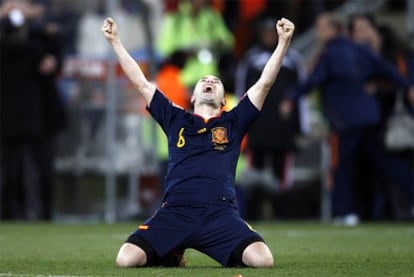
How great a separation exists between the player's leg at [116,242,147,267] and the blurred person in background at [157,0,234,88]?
7717mm

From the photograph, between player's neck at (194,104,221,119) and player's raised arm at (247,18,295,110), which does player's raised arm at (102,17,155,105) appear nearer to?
player's neck at (194,104,221,119)

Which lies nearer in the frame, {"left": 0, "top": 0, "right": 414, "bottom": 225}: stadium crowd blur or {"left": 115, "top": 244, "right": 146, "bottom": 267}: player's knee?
{"left": 115, "top": 244, "right": 146, "bottom": 267}: player's knee

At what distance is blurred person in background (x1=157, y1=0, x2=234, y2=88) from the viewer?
1587cm

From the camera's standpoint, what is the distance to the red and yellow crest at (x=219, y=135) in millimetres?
8414

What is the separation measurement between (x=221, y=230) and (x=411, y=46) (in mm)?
9457

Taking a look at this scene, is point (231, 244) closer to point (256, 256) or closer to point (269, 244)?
point (256, 256)

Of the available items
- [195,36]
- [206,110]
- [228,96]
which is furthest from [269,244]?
[195,36]

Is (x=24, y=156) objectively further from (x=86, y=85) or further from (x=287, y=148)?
(x=287, y=148)

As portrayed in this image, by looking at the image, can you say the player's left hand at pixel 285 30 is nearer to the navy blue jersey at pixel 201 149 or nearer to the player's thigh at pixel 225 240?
the navy blue jersey at pixel 201 149

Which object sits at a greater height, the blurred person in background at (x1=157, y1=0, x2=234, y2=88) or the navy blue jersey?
the blurred person in background at (x1=157, y1=0, x2=234, y2=88)

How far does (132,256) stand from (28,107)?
853cm

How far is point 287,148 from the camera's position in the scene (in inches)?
633

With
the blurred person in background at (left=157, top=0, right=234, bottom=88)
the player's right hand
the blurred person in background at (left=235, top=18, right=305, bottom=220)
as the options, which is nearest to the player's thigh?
the player's right hand

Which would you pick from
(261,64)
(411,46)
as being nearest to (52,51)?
(261,64)
